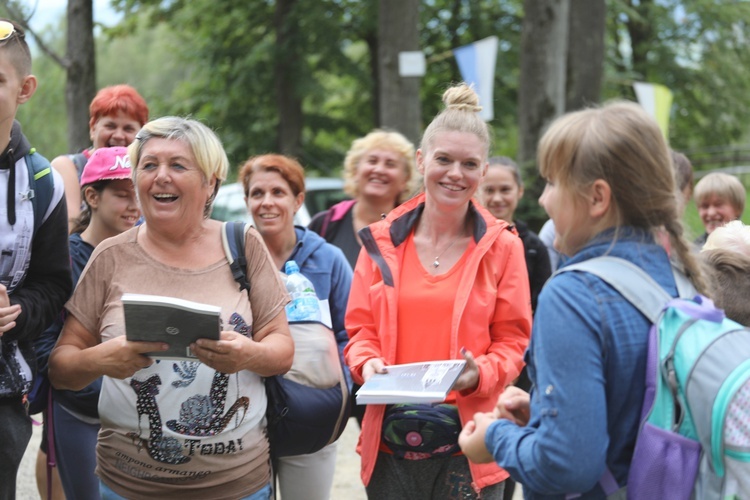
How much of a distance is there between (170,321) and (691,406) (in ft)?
4.70

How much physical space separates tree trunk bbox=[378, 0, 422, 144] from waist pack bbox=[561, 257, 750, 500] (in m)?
8.61

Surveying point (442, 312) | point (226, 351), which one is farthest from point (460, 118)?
point (226, 351)

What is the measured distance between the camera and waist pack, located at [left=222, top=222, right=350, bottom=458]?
3143mm

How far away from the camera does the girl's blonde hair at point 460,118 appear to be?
10.7ft

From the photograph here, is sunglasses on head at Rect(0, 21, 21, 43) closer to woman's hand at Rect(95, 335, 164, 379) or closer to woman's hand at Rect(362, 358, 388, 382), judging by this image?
woman's hand at Rect(95, 335, 164, 379)

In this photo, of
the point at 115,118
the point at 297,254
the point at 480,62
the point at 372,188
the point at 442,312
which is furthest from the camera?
the point at 480,62

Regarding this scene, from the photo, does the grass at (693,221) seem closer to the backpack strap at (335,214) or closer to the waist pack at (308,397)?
the waist pack at (308,397)

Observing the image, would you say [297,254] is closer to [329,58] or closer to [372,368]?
[372,368]

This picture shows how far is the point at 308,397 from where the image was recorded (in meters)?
3.23

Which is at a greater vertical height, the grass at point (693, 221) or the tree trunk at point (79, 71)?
the tree trunk at point (79, 71)

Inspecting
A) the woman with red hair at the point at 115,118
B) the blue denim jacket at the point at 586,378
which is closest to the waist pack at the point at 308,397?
the blue denim jacket at the point at 586,378

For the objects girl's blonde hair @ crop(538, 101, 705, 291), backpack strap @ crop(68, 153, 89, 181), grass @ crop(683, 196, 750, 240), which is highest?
girl's blonde hair @ crop(538, 101, 705, 291)

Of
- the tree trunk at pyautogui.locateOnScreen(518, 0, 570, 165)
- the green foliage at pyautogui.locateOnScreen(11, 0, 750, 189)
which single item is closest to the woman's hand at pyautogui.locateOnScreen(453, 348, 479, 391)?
the tree trunk at pyautogui.locateOnScreen(518, 0, 570, 165)

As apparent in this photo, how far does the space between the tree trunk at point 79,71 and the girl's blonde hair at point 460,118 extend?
6.65m
